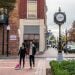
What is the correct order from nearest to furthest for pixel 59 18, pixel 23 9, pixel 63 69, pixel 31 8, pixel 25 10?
pixel 63 69 → pixel 59 18 → pixel 31 8 → pixel 23 9 → pixel 25 10

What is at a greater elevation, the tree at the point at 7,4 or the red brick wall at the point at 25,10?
the red brick wall at the point at 25,10

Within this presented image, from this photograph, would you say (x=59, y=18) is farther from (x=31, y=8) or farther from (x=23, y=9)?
(x=23, y=9)

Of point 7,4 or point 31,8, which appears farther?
point 31,8

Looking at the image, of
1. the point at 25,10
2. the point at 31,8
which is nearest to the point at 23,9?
the point at 25,10

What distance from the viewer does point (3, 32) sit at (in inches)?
2279

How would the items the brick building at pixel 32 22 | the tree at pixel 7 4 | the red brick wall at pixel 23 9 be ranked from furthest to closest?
the red brick wall at pixel 23 9 < the brick building at pixel 32 22 < the tree at pixel 7 4

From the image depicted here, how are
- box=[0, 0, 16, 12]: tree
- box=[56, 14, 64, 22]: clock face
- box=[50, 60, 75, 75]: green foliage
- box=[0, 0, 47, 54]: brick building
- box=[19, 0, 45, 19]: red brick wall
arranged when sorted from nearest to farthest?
box=[0, 0, 16, 12]: tree → box=[50, 60, 75, 75]: green foliage → box=[56, 14, 64, 22]: clock face → box=[0, 0, 47, 54]: brick building → box=[19, 0, 45, 19]: red brick wall

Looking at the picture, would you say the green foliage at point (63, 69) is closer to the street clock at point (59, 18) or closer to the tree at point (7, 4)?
the tree at point (7, 4)

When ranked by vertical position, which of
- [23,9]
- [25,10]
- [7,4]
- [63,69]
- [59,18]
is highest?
[23,9]

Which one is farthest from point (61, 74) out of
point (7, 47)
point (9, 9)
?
point (7, 47)

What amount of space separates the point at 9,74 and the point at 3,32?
33.4 metres

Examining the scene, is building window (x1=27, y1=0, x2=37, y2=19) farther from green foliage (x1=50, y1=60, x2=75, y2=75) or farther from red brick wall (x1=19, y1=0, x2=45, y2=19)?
green foliage (x1=50, y1=60, x2=75, y2=75)

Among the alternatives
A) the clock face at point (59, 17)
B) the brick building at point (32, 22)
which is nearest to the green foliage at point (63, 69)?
the clock face at point (59, 17)

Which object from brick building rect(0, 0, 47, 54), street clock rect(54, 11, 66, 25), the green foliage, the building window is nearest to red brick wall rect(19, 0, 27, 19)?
brick building rect(0, 0, 47, 54)
